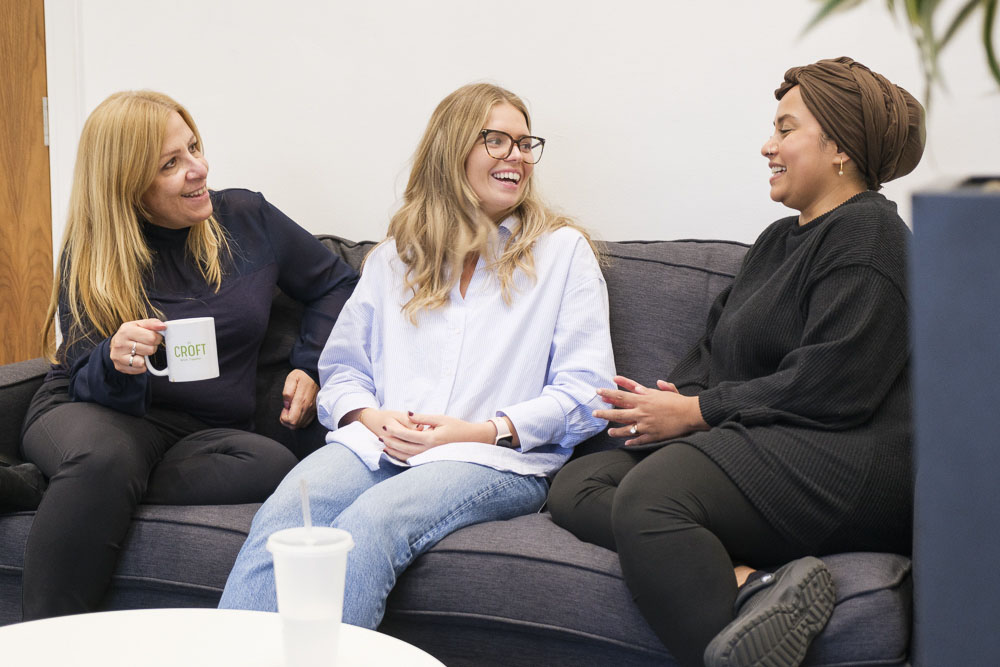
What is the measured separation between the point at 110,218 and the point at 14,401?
1.46ft

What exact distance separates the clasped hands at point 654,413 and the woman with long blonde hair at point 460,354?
140 millimetres

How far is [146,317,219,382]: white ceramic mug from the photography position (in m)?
1.67

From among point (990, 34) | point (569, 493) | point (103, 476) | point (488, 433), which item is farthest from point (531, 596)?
point (990, 34)

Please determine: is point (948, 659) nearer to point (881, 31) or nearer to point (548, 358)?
point (548, 358)

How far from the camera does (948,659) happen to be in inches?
20.9

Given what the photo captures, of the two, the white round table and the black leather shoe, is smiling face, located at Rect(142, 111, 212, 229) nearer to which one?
the black leather shoe

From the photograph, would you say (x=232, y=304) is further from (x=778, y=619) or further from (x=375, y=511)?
(x=778, y=619)

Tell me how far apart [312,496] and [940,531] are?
1285 millimetres

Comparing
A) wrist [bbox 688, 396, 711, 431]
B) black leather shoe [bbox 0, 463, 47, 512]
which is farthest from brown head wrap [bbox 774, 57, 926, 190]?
black leather shoe [bbox 0, 463, 47, 512]

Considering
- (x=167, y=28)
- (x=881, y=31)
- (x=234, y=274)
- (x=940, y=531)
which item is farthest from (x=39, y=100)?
(x=940, y=531)

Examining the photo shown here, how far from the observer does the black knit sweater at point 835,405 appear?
1.45 m

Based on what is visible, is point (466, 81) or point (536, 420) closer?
point (536, 420)

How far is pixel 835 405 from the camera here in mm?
1494

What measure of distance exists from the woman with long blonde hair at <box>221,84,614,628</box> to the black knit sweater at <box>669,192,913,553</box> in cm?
37
